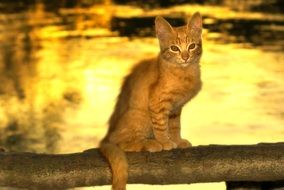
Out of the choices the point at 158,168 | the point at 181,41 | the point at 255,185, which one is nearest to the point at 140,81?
the point at 181,41

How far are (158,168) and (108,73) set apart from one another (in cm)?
1138

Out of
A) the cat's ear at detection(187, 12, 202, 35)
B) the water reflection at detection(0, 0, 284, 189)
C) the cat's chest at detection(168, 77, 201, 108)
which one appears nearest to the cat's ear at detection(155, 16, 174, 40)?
the cat's ear at detection(187, 12, 202, 35)

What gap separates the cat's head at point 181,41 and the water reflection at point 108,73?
15.6 feet

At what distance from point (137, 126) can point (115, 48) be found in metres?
14.1

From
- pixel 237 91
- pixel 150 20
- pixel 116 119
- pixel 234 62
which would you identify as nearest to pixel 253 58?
pixel 234 62

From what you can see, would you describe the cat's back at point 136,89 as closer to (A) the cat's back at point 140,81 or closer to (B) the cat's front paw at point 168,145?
(A) the cat's back at point 140,81

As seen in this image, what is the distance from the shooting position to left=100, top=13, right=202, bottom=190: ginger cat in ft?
14.2

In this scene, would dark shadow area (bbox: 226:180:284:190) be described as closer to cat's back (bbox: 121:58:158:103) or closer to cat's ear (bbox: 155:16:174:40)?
cat's back (bbox: 121:58:158:103)

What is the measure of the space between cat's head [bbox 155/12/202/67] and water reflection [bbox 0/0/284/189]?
4.76m

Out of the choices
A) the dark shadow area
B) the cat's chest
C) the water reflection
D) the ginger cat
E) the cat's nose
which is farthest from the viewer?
the water reflection

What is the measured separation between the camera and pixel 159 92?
434cm

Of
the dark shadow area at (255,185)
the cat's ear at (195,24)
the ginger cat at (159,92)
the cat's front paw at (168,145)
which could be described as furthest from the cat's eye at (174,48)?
the dark shadow area at (255,185)

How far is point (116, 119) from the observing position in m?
4.46

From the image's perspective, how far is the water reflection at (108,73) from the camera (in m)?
10.1
